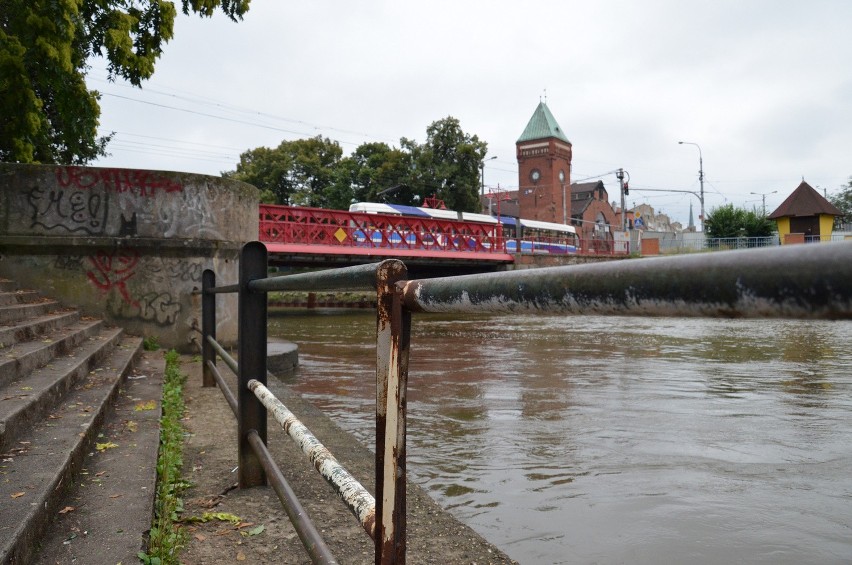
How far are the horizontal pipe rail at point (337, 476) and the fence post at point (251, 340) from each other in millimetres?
597

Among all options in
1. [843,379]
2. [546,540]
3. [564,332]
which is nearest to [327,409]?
[546,540]

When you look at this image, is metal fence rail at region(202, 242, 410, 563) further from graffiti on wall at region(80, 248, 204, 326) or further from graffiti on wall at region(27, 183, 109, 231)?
graffiti on wall at region(27, 183, 109, 231)

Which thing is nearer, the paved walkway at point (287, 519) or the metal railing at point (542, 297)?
the metal railing at point (542, 297)

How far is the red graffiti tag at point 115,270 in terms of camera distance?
7992mm

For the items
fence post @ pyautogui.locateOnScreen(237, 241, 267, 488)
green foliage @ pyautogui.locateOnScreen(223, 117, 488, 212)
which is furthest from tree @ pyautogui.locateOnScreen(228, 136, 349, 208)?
fence post @ pyautogui.locateOnScreen(237, 241, 267, 488)

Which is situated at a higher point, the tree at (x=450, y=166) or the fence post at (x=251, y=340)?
the tree at (x=450, y=166)

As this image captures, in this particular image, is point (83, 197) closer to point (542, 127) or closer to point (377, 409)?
point (377, 409)

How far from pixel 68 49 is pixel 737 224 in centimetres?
5083

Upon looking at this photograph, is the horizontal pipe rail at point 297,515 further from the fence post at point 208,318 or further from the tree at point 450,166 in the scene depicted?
the tree at point 450,166

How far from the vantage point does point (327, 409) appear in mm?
6355

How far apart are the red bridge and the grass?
1538 cm

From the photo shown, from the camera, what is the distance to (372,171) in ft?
157

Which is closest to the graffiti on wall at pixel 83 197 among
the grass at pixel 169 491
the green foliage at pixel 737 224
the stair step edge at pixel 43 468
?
the grass at pixel 169 491

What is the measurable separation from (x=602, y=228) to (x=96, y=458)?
7748 cm
